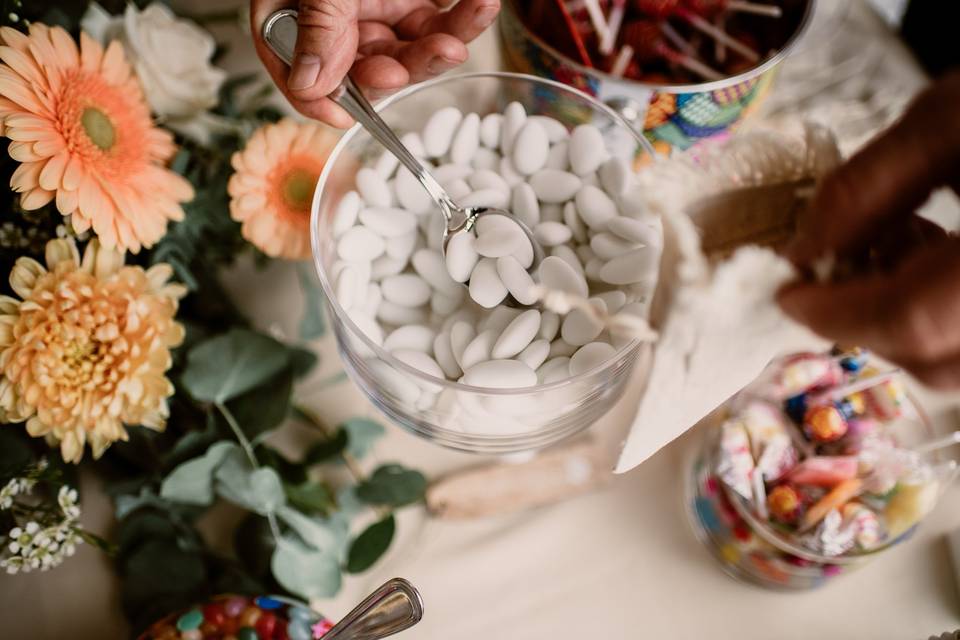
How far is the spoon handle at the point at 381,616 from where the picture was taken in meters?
0.36

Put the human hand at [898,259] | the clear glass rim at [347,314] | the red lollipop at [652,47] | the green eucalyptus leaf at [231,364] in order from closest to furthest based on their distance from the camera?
1. the human hand at [898,259]
2. the clear glass rim at [347,314]
3. the green eucalyptus leaf at [231,364]
4. the red lollipop at [652,47]

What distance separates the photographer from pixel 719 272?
260mm

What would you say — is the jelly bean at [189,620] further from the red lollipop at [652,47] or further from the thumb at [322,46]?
the red lollipop at [652,47]

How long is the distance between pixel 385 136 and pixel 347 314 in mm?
95

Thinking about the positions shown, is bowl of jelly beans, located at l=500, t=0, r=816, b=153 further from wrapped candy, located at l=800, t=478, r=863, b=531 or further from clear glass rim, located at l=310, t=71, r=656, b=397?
wrapped candy, located at l=800, t=478, r=863, b=531

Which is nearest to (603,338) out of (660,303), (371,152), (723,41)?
(660,303)

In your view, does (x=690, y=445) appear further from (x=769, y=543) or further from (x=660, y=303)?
(x=660, y=303)

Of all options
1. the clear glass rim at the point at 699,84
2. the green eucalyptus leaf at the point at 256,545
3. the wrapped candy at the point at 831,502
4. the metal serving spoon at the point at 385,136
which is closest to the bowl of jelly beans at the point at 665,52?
the clear glass rim at the point at 699,84

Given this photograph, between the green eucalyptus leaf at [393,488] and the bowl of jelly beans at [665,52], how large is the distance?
0.91 feet

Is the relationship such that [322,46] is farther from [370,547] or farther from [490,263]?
[370,547]

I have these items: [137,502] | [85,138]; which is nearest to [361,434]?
[137,502]

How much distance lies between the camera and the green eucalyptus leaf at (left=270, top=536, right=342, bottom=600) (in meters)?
0.44

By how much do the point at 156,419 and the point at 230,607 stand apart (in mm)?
108

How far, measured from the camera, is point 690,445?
0.51 metres
